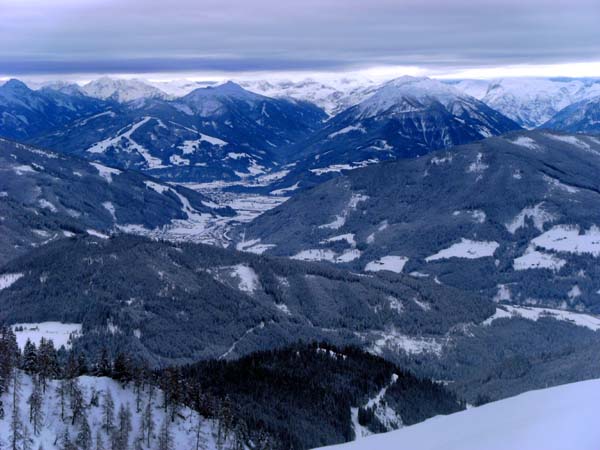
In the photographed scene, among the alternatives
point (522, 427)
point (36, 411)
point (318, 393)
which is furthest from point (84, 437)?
point (522, 427)

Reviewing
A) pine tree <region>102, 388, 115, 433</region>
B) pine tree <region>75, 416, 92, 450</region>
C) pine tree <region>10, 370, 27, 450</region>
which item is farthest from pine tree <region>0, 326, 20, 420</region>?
pine tree <region>102, 388, 115, 433</region>

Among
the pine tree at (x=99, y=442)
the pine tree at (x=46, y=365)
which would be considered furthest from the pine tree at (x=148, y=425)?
the pine tree at (x=46, y=365)

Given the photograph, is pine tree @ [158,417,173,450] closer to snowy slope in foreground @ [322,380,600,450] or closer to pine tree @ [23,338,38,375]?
pine tree @ [23,338,38,375]

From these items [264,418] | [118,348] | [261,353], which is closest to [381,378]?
[261,353]

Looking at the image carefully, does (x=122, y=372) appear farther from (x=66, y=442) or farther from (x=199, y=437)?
(x=66, y=442)

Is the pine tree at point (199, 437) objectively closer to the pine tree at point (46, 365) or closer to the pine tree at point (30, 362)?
the pine tree at point (46, 365)

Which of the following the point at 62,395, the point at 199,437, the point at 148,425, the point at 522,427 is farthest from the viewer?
the point at 199,437
